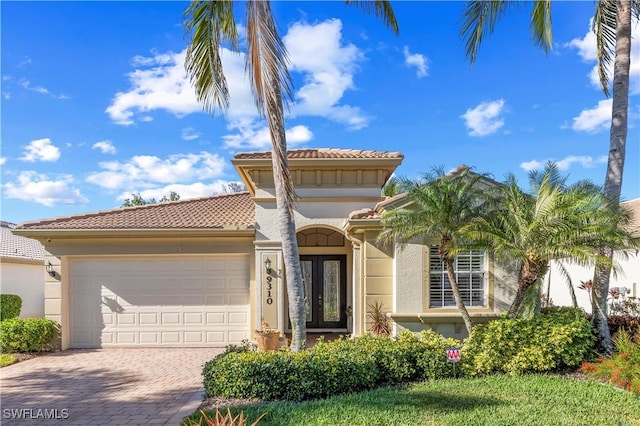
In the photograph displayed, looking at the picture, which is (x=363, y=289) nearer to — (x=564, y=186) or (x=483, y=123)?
(x=564, y=186)

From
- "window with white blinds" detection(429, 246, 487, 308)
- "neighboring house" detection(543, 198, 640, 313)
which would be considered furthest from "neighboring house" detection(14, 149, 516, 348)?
"neighboring house" detection(543, 198, 640, 313)

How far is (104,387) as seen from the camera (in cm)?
834

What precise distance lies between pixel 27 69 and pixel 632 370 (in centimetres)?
1607

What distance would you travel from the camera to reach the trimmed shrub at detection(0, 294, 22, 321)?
15.2 metres

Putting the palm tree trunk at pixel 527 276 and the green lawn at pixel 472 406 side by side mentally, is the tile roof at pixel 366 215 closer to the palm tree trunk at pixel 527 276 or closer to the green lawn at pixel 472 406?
the palm tree trunk at pixel 527 276

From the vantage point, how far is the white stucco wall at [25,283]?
652 inches

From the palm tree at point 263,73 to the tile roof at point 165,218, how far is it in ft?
15.0

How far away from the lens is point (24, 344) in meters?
11.4

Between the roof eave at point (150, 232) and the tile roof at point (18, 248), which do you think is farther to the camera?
the tile roof at point (18, 248)

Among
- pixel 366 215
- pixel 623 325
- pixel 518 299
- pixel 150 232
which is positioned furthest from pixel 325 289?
pixel 623 325

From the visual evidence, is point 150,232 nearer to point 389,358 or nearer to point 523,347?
point 389,358

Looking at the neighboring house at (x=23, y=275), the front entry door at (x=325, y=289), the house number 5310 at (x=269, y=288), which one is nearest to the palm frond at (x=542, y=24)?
the front entry door at (x=325, y=289)

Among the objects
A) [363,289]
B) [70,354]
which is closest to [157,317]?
[70,354]

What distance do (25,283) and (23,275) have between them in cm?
38
